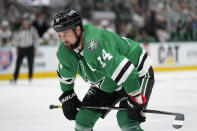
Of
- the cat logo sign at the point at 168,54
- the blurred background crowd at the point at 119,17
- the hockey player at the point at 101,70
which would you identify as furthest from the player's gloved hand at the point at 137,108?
the cat logo sign at the point at 168,54

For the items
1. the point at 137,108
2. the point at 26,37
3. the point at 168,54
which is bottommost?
the point at 168,54

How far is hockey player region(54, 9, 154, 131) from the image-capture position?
108 inches

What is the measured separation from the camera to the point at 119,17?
13.2 metres

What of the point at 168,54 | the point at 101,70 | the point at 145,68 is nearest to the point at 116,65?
the point at 101,70

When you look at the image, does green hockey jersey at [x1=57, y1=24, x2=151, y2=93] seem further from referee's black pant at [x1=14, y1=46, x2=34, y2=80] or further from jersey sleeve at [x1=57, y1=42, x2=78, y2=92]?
referee's black pant at [x1=14, y1=46, x2=34, y2=80]

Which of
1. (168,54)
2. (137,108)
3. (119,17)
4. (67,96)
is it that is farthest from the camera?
(168,54)

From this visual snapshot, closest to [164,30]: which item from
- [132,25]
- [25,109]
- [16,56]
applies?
[132,25]

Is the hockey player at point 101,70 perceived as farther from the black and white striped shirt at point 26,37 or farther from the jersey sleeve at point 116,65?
the black and white striped shirt at point 26,37

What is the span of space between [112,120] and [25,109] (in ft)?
5.20

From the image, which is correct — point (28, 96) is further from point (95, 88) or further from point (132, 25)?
point (132, 25)

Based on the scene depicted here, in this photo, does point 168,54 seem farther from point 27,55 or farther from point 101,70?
point 101,70

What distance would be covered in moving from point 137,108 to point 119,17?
10553 millimetres

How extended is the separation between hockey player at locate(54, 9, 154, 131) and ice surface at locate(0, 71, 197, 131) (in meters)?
1.33

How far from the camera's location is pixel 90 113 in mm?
3043
